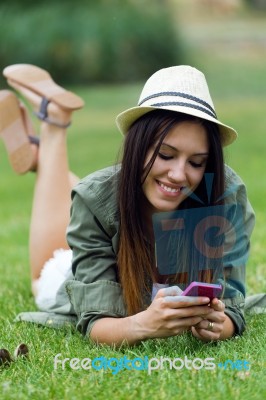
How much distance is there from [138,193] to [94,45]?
14605 millimetres

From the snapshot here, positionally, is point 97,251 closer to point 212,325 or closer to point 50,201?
point 212,325

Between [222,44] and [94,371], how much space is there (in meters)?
17.9

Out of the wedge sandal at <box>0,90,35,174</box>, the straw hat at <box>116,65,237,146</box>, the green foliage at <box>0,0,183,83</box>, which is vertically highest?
the straw hat at <box>116,65,237,146</box>

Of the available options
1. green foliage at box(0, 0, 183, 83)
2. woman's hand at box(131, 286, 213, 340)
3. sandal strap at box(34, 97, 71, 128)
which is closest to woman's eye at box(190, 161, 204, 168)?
woman's hand at box(131, 286, 213, 340)

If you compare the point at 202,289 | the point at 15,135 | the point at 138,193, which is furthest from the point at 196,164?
the point at 15,135

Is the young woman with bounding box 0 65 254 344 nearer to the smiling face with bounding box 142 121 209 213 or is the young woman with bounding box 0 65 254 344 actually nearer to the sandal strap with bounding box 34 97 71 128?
the smiling face with bounding box 142 121 209 213

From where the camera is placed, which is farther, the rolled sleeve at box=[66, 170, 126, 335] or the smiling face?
the rolled sleeve at box=[66, 170, 126, 335]

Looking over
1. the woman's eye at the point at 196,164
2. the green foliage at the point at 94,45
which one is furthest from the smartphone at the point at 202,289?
the green foliage at the point at 94,45

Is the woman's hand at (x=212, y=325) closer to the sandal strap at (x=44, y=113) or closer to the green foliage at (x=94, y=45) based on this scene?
the sandal strap at (x=44, y=113)

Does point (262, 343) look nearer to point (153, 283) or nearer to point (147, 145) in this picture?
point (153, 283)

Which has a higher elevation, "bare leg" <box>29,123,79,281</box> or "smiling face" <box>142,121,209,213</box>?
"smiling face" <box>142,121,209,213</box>

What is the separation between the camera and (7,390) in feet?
8.13

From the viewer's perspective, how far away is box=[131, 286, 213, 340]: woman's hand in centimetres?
268

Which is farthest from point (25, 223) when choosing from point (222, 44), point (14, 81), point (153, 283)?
point (222, 44)
